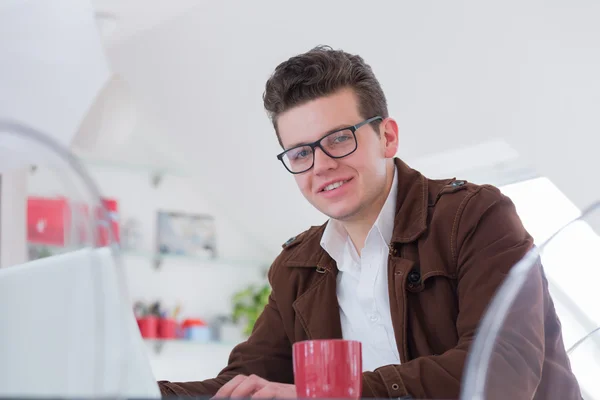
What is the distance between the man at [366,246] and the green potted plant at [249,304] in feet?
7.49

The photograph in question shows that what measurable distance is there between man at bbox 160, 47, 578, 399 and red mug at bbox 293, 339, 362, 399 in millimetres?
318

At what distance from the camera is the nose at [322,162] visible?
185cm

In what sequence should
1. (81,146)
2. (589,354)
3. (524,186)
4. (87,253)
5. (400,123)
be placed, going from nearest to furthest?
→ (87,253), (589,354), (524,186), (400,123), (81,146)

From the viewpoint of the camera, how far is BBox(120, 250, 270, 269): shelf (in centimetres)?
409

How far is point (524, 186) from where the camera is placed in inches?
118

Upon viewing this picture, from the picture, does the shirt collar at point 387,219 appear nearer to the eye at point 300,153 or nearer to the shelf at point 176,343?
the eye at point 300,153

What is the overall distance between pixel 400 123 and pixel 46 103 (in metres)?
1.45

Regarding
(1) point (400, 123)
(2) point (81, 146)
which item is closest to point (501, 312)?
(1) point (400, 123)

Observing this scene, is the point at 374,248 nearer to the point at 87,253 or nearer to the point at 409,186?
the point at 409,186

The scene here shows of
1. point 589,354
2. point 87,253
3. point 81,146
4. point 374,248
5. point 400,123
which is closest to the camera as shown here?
point 87,253

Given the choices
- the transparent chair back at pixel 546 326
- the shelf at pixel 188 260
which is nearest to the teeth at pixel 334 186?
the transparent chair back at pixel 546 326

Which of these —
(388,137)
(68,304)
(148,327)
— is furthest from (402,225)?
(148,327)

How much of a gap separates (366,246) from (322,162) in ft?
0.75

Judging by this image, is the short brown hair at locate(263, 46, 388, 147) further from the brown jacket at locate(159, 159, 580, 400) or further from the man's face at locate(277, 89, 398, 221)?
the brown jacket at locate(159, 159, 580, 400)
